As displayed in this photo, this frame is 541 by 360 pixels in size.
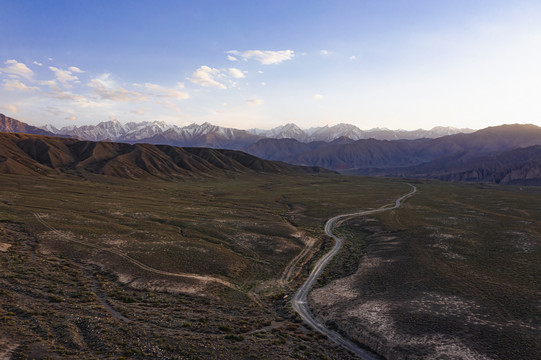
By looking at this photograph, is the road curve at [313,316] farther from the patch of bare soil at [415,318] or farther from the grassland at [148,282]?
the grassland at [148,282]

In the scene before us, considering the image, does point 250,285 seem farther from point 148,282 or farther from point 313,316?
point 148,282

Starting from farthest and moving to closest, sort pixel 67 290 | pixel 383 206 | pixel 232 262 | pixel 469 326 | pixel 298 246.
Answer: pixel 383 206
pixel 298 246
pixel 232 262
pixel 67 290
pixel 469 326

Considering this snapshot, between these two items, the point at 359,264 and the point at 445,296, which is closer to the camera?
the point at 445,296

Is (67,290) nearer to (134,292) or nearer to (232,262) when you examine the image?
(134,292)

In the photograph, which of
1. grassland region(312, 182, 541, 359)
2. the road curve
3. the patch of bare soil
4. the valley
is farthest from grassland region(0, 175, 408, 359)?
grassland region(312, 182, 541, 359)

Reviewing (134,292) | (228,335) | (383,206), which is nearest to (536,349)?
(228,335)

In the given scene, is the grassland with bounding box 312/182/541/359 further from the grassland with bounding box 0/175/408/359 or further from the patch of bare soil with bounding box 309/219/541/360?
the grassland with bounding box 0/175/408/359
